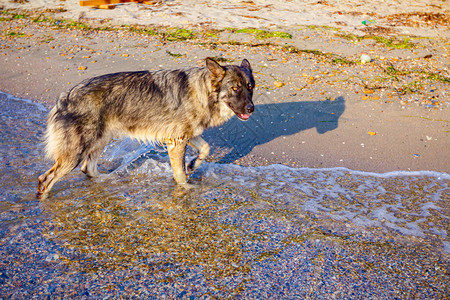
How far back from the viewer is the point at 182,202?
5379 mm

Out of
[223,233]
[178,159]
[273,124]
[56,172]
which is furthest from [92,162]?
[273,124]

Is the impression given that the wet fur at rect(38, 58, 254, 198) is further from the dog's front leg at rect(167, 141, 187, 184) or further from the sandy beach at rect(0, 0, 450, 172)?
the sandy beach at rect(0, 0, 450, 172)

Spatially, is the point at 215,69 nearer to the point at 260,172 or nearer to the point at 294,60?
the point at 260,172

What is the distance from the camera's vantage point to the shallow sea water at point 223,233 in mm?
3783

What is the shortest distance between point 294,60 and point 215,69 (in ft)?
14.5

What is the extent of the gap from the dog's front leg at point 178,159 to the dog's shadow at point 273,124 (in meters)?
1.06

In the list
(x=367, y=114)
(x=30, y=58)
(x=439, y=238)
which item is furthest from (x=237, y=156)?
(x=30, y=58)

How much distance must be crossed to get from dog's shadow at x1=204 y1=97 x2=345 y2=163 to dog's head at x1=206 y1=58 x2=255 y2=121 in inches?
57.8

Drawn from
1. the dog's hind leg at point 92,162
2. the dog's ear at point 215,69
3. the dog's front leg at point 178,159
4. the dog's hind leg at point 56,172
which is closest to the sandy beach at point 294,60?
the dog's front leg at point 178,159

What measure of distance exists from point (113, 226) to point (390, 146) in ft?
15.1

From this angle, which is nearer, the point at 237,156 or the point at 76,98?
the point at 76,98

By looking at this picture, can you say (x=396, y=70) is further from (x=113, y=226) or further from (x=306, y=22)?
(x=113, y=226)

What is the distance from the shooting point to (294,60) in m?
9.23

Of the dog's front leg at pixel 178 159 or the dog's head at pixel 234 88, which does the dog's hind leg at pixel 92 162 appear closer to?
the dog's front leg at pixel 178 159
